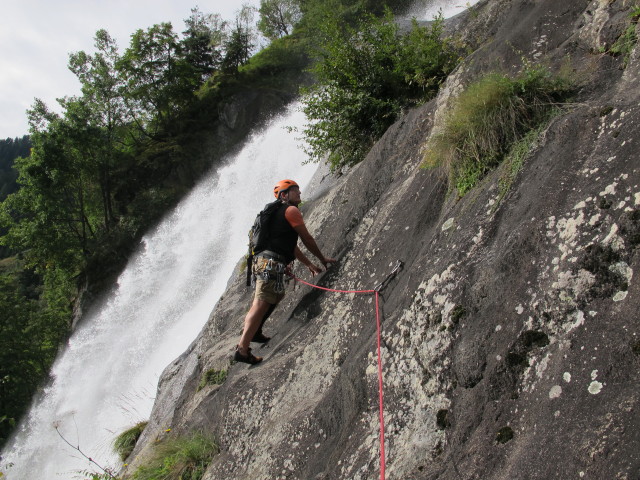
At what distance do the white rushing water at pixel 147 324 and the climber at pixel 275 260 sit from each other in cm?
475

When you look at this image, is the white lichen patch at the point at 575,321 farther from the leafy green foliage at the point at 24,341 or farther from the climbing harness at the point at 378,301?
the leafy green foliage at the point at 24,341

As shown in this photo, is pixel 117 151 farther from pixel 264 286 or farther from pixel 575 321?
pixel 575 321

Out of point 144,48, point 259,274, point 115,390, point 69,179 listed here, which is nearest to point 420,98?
point 259,274

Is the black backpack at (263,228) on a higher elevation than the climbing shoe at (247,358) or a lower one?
higher

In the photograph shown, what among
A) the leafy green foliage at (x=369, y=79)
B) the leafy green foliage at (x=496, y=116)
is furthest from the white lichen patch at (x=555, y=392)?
the leafy green foliage at (x=369, y=79)

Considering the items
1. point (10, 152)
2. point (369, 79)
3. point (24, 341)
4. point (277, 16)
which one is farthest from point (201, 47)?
point (10, 152)

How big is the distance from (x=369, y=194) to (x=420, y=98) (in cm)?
195

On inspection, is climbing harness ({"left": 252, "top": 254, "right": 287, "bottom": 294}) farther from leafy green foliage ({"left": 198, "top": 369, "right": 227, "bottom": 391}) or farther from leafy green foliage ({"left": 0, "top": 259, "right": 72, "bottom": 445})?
leafy green foliage ({"left": 0, "top": 259, "right": 72, "bottom": 445})

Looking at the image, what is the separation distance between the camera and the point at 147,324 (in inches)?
639

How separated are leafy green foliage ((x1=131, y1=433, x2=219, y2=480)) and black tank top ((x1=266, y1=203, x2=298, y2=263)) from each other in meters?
2.20

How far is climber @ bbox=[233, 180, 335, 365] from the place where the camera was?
544 centimetres

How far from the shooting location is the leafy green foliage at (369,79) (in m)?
7.04

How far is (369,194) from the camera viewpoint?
6242mm

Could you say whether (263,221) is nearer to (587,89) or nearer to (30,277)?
(587,89)
